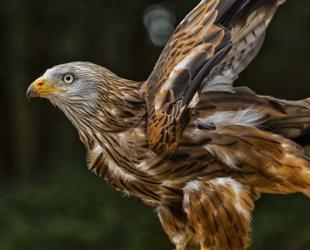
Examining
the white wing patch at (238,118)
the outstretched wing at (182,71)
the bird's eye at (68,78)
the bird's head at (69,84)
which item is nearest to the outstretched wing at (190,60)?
the outstretched wing at (182,71)

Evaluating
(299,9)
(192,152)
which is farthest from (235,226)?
(299,9)

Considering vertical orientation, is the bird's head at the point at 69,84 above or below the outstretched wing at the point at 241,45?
below

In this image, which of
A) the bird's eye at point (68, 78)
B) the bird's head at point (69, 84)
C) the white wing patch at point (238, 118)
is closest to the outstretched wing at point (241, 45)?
the white wing patch at point (238, 118)

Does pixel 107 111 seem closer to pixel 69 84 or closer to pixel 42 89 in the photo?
pixel 69 84

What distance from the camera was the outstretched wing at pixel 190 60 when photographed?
582 centimetres

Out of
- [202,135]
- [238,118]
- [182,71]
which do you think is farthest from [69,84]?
[238,118]

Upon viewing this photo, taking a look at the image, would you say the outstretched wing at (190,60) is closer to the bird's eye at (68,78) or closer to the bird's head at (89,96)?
the bird's head at (89,96)

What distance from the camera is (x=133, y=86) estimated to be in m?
6.34

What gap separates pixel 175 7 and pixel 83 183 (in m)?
3.55

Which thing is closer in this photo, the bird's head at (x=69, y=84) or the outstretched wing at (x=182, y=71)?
the outstretched wing at (x=182, y=71)

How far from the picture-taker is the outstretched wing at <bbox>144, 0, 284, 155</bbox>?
582 cm

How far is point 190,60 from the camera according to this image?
231 inches

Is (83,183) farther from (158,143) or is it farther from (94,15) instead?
(158,143)

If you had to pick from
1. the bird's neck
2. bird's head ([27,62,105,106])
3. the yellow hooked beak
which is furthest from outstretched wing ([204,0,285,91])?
the yellow hooked beak
